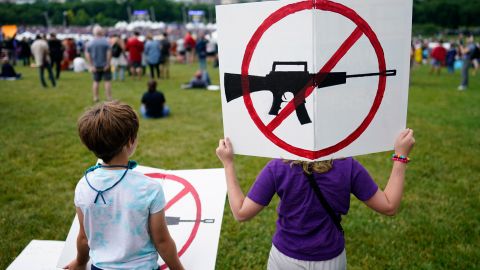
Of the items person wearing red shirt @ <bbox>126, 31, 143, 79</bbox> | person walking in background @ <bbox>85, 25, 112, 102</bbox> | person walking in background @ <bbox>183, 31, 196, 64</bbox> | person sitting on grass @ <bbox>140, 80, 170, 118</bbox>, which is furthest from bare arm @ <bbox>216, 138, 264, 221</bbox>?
person walking in background @ <bbox>183, 31, 196, 64</bbox>

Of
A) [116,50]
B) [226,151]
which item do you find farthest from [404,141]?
[116,50]

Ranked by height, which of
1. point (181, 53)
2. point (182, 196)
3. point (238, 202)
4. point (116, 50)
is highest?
point (116, 50)

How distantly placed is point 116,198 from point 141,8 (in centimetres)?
11015

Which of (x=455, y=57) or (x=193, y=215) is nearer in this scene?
(x=193, y=215)

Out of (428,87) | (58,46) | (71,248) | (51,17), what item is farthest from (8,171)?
(51,17)

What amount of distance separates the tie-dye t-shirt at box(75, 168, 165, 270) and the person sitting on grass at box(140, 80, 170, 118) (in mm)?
6864

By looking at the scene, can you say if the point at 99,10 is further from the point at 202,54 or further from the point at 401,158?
the point at 401,158

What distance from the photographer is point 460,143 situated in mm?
7012

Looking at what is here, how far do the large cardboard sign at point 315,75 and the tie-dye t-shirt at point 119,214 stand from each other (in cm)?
48

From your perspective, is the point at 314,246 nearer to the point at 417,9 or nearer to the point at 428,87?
the point at 428,87

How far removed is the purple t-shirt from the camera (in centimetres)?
181

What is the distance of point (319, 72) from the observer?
1.49 metres

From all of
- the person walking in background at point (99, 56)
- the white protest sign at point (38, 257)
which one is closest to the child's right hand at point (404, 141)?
the white protest sign at point (38, 257)

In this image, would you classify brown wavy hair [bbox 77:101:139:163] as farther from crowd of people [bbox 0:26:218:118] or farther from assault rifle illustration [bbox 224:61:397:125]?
crowd of people [bbox 0:26:218:118]
